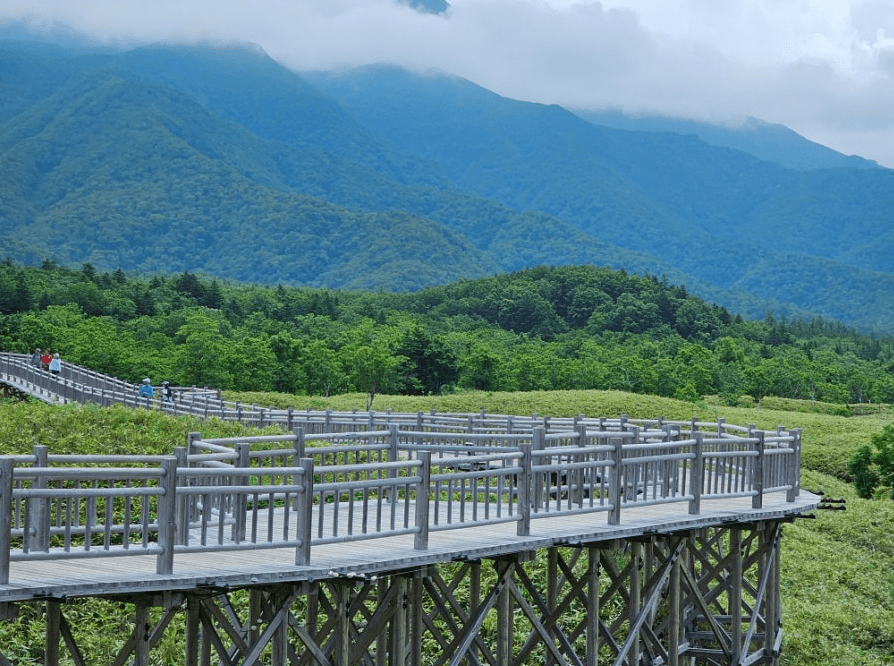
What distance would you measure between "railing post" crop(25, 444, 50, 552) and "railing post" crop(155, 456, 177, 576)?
0.99 m

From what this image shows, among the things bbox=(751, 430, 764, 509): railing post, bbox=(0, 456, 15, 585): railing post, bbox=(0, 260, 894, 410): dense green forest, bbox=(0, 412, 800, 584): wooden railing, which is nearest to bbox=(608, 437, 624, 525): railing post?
bbox=(0, 412, 800, 584): wooden railing

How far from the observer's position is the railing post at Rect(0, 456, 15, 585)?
10094 mm

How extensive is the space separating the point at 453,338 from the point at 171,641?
256 feet

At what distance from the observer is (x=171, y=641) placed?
1848cm

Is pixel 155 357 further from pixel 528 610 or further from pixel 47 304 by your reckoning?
pixel 528 610

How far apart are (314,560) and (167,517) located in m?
1.92

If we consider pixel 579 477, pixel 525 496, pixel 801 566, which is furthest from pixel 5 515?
pixel 801 566

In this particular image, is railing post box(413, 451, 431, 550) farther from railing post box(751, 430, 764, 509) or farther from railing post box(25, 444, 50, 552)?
railing post box(751, 430, 764, 509)

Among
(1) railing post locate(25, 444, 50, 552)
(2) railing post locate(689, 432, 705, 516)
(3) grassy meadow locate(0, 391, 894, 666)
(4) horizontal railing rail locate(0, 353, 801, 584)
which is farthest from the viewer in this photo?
(3) grassy meadow locate(0, 391, 894, 666)

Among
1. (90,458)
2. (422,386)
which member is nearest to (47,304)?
(422,386)

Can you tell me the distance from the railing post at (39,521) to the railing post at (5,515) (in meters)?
0.47

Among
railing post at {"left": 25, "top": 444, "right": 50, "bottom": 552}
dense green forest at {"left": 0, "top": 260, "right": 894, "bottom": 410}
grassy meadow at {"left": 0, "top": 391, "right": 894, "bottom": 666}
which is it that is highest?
dense green forest at {"left": 0, "top": 260, "right": 894, "bottom": 410}

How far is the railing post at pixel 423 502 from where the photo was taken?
508 inches


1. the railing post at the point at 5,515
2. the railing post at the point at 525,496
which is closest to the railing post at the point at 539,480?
the railing post at the point at 525,496
